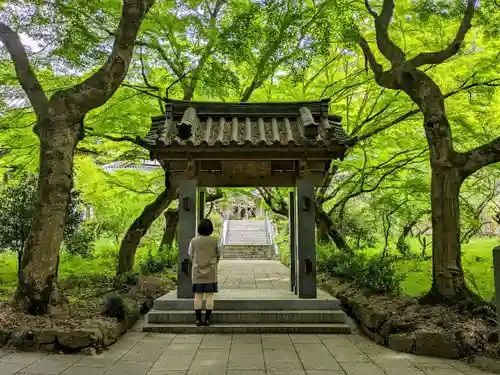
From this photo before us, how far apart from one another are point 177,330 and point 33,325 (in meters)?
2.17

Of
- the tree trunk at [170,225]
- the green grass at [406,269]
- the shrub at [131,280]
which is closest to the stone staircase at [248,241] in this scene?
the tree trunk at [170,225]

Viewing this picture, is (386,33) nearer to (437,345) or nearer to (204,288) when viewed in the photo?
(437,345)

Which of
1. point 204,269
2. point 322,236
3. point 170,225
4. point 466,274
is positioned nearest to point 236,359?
point 204,269

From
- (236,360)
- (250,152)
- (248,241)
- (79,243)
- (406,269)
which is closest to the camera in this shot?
(236,360)

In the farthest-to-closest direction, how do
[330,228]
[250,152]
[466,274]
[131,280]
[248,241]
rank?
[248,241]
[330,228]
[131,280]
[466,274]
[250,152]

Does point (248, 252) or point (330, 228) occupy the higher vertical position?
point (330, 228)

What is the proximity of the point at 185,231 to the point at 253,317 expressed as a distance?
1.99m

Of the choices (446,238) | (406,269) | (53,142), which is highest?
(53,142)

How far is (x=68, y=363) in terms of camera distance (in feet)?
15.9

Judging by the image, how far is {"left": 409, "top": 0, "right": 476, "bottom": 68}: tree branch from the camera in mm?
6660

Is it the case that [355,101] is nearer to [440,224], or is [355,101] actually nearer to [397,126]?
[397,126]

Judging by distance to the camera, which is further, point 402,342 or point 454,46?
point 454,46

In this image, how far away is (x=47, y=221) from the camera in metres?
6.08

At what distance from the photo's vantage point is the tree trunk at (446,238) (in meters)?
6.19
